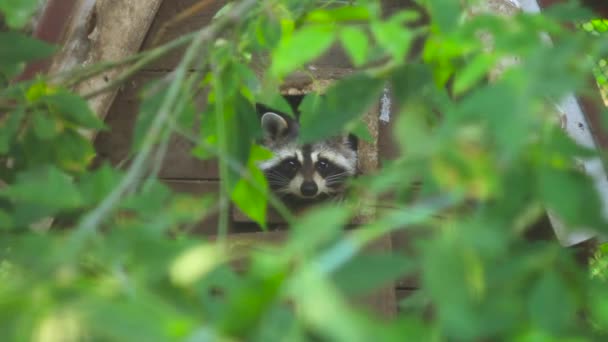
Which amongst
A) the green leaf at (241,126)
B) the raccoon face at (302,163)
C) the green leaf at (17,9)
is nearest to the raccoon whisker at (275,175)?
the raccoon face at (302,163)

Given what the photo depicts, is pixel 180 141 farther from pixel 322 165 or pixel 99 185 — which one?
pixel 99 185

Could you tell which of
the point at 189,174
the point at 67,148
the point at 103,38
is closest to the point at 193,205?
the point at 67,148

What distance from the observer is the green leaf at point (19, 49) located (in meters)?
1.98

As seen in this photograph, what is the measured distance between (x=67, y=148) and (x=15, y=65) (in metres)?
0.22

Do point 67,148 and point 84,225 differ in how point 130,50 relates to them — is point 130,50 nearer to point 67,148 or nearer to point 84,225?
point 67,148

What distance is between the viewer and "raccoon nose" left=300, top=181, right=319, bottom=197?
5125 millimetres

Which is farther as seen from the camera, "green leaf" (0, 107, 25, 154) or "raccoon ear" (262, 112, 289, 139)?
"raccoon ear" (262, 112, 289, 139)

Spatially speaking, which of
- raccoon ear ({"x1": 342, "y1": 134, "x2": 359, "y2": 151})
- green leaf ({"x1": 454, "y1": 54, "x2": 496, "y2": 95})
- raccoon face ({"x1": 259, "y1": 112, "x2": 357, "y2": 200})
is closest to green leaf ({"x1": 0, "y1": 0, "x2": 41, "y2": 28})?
green leaf ({"x1": 454, "y1": 54, "x2": 496, "y2": 95})

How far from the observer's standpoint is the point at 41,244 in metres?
1.18

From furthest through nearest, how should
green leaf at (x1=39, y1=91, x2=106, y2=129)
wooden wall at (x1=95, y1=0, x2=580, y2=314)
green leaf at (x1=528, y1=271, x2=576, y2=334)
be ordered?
wooden wall at (x1=95, y1=0, x2=580, y2=314) < green leaf at (x1=39, y1=91, x2=106, y2=129) < green leaf at (x1=528, y1=271, x2=576, y2=334)

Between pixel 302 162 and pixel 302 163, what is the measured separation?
0.08 ft

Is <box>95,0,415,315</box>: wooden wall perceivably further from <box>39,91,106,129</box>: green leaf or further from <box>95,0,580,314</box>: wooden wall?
<box>39,91,106,129</box>: green leaf

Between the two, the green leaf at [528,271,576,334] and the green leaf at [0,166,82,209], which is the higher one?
the green leaf at [0,166,82,209]

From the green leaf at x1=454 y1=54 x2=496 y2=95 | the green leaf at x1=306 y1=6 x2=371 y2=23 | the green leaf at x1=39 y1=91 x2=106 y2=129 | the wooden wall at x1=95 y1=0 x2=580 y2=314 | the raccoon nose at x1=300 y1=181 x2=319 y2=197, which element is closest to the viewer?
the green leaf at x1=454 y1=54 x2=496 y2=95
